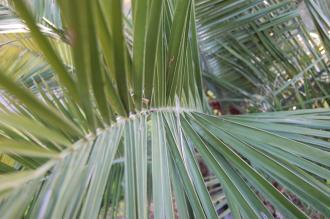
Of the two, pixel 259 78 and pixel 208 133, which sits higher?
pixel 259 78

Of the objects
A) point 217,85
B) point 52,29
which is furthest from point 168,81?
point 217,85

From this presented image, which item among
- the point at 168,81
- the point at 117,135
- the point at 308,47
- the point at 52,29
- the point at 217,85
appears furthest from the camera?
the point at 217,85

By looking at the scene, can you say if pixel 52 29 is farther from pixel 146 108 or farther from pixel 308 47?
pixel 308 47

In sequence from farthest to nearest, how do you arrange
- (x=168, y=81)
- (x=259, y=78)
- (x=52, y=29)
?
(x=259, y=78), (x=52, y=29), (x=168, y=81)

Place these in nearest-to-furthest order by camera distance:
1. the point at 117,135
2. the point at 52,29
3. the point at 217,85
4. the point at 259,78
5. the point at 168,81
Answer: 1. the point at 117,135
2. the point at 168,81
3. the point at 52,29
4. the point at 259,78
5. the point at 217,85

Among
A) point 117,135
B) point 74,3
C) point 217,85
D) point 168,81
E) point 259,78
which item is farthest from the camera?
point 217,85

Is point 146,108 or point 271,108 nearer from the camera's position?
point 146,108

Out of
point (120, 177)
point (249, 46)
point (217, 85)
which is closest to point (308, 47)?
point (249, 46)

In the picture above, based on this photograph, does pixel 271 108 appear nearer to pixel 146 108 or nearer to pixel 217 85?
pixel 217 85

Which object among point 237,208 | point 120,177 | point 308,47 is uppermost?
point 308,47
